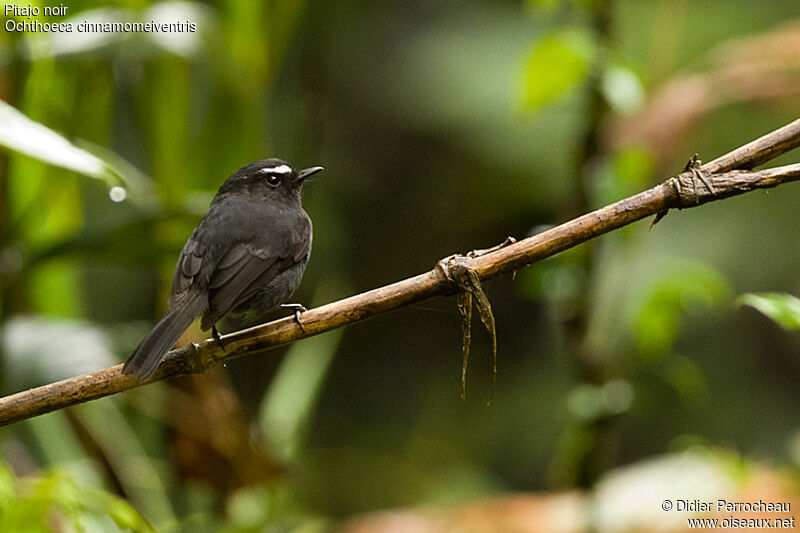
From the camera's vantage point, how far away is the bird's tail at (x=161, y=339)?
184cm

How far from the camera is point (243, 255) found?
2471 millimetres

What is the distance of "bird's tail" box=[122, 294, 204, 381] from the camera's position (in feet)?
6.04

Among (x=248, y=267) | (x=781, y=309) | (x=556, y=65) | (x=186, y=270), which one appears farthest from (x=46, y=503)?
(x=556, y=65)

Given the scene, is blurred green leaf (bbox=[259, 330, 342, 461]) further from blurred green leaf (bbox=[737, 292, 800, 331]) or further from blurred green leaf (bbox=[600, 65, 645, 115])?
blurred green leaf (bbox=[737, 292, 800, 331])

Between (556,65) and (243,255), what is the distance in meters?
1.08

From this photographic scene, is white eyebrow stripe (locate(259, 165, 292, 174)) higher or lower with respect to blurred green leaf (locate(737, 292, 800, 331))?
higher

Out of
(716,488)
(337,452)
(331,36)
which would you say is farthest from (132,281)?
(716,488)

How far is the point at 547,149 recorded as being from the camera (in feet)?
18.9

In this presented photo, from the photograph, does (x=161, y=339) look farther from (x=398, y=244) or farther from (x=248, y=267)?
(x=398, y=244)

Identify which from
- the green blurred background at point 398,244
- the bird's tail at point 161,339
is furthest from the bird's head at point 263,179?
the bird's tail at point 161,339

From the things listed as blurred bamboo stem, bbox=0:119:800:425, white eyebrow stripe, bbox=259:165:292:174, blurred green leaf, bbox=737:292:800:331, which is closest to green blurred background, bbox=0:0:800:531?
blurred green leaf, bbox=737:292:800:331

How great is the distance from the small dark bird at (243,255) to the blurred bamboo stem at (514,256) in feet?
1.09

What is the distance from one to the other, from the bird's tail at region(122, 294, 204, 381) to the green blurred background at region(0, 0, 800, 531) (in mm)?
359

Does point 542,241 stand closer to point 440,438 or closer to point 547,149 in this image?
point 547,149
